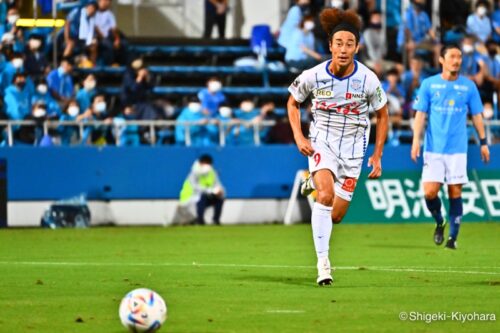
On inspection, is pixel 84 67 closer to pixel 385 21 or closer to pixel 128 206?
pixel 128 206

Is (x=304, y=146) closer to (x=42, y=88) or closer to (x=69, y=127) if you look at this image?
(x=42, y=88)

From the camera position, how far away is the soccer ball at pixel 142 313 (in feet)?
29.8

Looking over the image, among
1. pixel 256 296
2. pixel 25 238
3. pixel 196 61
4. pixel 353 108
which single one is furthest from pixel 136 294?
pixel 196 61

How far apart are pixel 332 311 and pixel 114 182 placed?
16.0 metres

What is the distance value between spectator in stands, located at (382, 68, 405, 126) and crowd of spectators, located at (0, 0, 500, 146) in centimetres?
3

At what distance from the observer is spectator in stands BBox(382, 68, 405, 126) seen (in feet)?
92.3

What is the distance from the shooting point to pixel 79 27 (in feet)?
92.5

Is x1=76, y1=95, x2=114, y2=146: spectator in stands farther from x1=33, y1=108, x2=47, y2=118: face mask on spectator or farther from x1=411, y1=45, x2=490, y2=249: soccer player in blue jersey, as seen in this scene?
x1=411, y1=45, x2=490, y2=249: soccer player in blue jersey

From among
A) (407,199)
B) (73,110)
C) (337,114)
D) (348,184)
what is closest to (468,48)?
(407,199)

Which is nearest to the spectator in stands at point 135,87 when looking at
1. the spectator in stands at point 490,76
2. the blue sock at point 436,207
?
the spectator in stands at point 490,76

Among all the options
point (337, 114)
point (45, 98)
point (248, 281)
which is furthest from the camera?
point (45, 98)

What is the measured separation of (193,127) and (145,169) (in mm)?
1315

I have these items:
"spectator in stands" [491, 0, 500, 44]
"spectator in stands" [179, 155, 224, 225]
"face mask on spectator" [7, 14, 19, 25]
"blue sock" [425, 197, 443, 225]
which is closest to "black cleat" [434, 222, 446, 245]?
"blue sock" [425, 197, 443, 225]

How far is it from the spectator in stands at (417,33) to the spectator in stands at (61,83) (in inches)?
316
